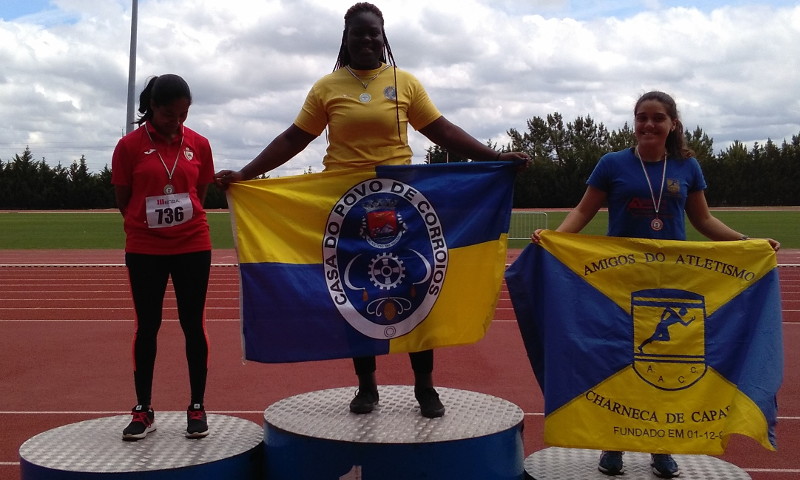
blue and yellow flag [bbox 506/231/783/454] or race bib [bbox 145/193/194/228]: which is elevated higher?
race bib [bbox 145/193/194/228]

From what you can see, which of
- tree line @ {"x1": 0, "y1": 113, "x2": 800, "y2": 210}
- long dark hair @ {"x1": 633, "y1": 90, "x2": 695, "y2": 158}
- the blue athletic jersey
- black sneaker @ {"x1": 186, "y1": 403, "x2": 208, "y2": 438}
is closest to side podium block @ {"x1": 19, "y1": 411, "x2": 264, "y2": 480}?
black sneaker @ {"x1": 186, "y1": 403, "x2": 208, "y2": 438}

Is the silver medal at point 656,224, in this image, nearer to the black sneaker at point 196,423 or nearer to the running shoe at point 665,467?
the running shoe at point 665,467

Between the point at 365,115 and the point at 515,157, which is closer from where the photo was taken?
the point at 365,115

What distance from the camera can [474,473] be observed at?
3367mm

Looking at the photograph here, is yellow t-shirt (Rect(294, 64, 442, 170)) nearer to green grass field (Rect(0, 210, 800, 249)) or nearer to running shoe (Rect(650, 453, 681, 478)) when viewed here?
running shoe (Rect(650, 453, 681, 478))

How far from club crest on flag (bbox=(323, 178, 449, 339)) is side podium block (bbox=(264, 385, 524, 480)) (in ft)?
1.41

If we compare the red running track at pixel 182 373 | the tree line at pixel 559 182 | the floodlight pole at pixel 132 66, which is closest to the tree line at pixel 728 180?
the tree line at pixel 559 182

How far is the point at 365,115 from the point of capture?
364 centimetres

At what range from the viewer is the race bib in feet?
11.8

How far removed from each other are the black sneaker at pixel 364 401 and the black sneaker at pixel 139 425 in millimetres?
935

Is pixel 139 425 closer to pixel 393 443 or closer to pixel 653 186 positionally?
A: pixel 393 443

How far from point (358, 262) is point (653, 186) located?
136 centimetres

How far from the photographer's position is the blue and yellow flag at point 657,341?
136 inches

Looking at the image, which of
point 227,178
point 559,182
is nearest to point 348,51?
point 227,178
